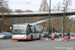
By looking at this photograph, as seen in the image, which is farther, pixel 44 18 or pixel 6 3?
pixel 44 18

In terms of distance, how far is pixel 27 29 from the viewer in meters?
23.1

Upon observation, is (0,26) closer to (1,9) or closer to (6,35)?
(1,9)

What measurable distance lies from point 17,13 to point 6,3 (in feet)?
56.6

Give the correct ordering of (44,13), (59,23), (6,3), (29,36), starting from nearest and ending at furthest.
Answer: (29,36)
(6,3)
(44,13)
(59,23)

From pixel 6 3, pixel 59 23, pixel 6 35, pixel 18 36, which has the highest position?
pixel 6 3

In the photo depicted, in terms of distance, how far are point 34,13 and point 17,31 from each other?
3567 cm

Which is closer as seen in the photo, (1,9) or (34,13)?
(1,9)

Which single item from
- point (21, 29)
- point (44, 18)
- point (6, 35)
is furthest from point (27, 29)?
point (44, 18)

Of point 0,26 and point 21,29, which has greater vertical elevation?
point 21,29

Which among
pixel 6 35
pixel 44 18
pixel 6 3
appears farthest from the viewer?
pixel 44 18

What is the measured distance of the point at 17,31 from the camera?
22.7 meters

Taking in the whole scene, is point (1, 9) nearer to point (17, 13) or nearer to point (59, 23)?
point (17, 13)

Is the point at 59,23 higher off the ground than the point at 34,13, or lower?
lower

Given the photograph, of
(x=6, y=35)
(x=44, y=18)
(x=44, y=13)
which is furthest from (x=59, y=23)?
(x=6, y=35)
